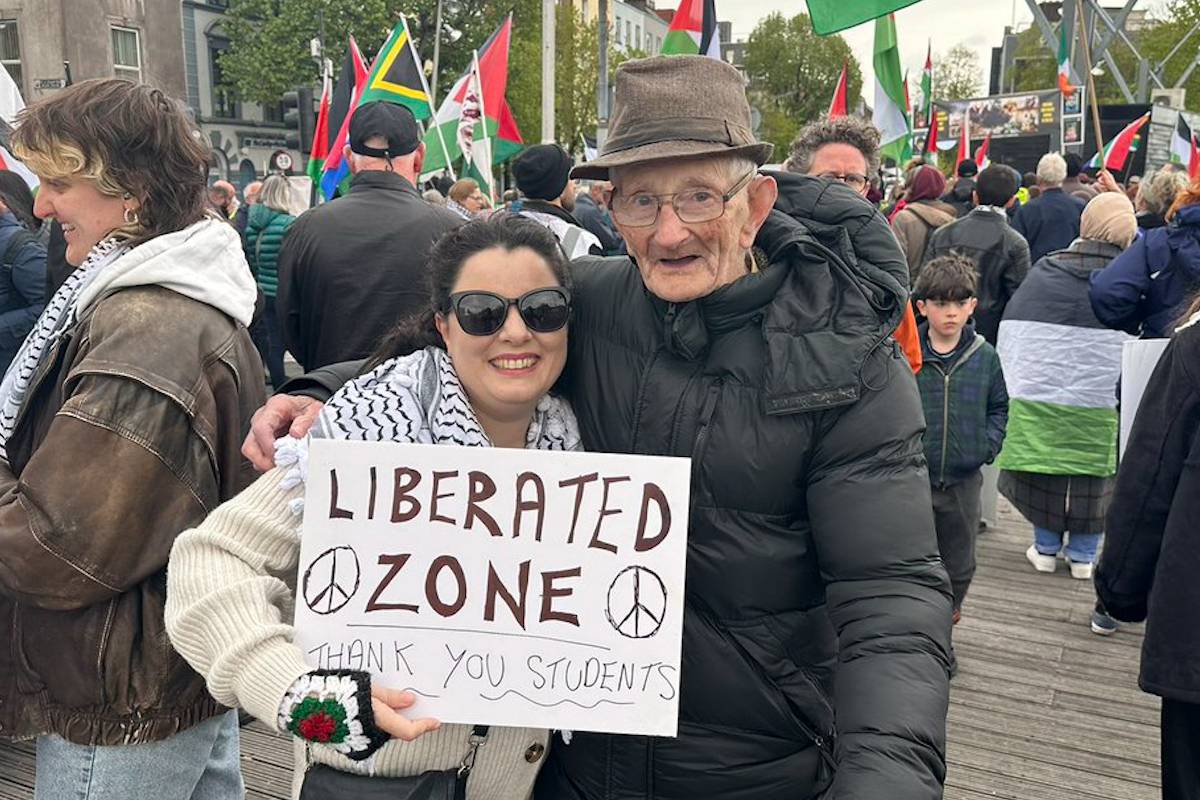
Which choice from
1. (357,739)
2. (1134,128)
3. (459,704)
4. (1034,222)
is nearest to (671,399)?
(459,704)

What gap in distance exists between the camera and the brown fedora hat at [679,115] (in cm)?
156

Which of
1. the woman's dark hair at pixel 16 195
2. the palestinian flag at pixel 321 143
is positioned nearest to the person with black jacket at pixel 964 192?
the palestinian flag at pixel 321 143

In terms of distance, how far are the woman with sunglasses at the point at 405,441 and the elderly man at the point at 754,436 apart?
0.41ft

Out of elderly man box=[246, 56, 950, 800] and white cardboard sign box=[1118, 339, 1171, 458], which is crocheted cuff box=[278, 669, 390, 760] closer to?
elderly man box=[246, 56, 950, 800]

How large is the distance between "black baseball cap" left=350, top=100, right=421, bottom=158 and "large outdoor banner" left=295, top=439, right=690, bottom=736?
295 cm

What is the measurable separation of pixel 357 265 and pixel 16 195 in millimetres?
2753

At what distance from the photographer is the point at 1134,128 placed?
38.4ft

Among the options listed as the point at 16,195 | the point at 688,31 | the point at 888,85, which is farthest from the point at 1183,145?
the point at 16,195

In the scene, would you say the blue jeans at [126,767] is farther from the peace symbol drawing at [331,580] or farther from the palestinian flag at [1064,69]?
the palestinian flag at [1064,69]

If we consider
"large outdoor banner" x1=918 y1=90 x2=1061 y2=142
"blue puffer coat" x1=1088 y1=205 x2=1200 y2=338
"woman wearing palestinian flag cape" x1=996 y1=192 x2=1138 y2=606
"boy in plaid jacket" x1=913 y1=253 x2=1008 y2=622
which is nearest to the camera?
"boy in plaid jacket" x1=913 y1=253 x2=1008 y2=622

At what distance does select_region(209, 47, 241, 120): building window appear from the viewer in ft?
114

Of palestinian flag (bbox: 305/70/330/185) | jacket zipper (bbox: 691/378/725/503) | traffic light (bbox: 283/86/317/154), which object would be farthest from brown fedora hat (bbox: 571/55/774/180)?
traffic light (bbox: 283/86/317/154)

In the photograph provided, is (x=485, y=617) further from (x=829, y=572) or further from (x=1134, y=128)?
(x=1134, y=128)

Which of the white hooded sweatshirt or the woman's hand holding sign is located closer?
the woman's hand holding sign
